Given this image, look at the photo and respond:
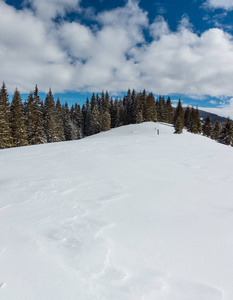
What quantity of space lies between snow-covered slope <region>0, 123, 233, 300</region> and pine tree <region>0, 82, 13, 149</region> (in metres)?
22.9

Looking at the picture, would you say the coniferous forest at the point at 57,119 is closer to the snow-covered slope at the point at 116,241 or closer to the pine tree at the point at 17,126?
the pine tree at the point at 17,126

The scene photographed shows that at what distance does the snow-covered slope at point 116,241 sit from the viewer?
1996 mm

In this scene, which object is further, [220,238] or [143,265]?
[220,238]

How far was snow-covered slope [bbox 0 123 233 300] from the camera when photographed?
200 centimetres

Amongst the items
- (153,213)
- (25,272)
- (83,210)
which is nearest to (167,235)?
(153,213)

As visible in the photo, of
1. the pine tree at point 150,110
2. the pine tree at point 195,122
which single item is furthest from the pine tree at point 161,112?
the pine tree at point 195,122

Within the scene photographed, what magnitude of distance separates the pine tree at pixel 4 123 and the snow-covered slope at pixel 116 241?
75.1 feet

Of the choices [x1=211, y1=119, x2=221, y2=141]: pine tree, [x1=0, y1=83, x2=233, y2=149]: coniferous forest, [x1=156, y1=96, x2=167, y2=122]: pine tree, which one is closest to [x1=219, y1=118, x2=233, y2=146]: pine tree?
[x1=0, y1=83, x2=233, y2=149]: coniferous forest

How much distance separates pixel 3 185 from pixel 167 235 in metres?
5.53

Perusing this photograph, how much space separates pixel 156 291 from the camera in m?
1.94

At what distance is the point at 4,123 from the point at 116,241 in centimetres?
2779

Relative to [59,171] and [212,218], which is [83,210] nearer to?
[212,218]

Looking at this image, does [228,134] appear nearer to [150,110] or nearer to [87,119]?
[150,110]

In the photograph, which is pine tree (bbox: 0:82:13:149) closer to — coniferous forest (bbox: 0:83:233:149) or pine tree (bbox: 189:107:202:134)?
coniferous forest (bbox: 0:83:233:149)
